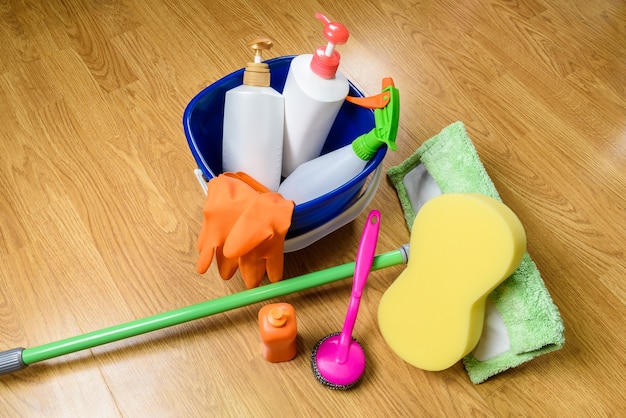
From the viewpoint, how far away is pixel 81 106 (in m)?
0.88

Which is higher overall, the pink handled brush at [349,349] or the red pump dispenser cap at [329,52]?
the red pump dispenser cap at [329,52]

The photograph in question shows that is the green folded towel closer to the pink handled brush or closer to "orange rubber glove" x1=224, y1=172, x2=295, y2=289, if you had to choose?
the pink handled brush

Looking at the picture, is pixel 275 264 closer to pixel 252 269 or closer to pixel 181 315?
pixel 252 269

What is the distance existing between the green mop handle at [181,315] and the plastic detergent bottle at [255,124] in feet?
0.44

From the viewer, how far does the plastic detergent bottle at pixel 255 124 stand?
0.65 m

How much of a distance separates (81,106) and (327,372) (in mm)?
546

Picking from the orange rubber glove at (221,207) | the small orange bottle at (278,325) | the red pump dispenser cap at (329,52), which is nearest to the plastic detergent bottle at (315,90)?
the red pump dispenser cap at (329,52)

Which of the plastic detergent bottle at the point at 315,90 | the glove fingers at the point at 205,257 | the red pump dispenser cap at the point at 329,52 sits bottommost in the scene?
the glove fingers at the point at 205,257

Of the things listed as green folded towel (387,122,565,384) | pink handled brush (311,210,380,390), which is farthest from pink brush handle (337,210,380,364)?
green folded towel (387,122,565,384)

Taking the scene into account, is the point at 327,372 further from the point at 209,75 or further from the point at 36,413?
the point at 209,75

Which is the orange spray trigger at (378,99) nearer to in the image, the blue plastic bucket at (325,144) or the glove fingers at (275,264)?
the blue plastic bucket at (325,144)

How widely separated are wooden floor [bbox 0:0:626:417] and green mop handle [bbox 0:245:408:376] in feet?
0.12

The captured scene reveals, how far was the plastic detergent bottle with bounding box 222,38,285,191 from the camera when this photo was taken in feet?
2.14

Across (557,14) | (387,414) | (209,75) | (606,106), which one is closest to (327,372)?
(387,414)
